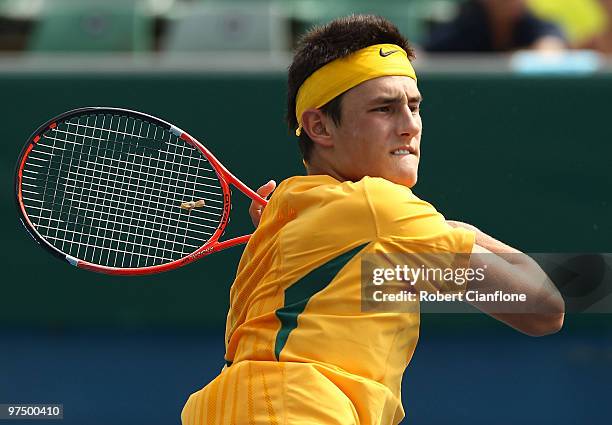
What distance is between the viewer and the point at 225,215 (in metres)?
3.53

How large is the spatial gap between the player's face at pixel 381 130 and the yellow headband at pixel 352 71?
0.07ft

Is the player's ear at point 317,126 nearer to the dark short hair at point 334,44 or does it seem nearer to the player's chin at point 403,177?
the dark short hair at point 334,44

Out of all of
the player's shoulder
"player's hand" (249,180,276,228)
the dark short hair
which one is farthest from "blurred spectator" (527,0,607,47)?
the player's shoulder

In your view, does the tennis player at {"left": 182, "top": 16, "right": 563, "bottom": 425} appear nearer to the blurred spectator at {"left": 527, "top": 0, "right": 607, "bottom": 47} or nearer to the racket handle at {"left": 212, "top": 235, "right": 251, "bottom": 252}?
the racket handle at {"left": 212, "top": 235, "right": 251, "bottom": 252}

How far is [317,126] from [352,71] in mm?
182

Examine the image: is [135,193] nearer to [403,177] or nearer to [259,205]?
[259,205]

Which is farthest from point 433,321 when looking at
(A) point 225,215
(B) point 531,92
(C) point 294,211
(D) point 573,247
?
(C) point 294,211

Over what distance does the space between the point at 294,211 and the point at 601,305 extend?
8.79 feet

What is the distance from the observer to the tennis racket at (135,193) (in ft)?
11.5

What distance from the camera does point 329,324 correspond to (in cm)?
262

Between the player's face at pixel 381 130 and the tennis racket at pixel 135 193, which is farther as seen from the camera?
the tennis racket at pixel 135 193

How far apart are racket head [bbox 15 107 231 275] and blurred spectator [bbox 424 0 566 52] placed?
2.19 metres

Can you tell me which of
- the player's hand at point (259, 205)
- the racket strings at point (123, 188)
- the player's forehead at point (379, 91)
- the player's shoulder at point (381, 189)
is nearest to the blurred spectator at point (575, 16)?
the racket strings at point (123, 188)

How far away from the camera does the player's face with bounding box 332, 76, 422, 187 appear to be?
Answer: 2814 millimetres
